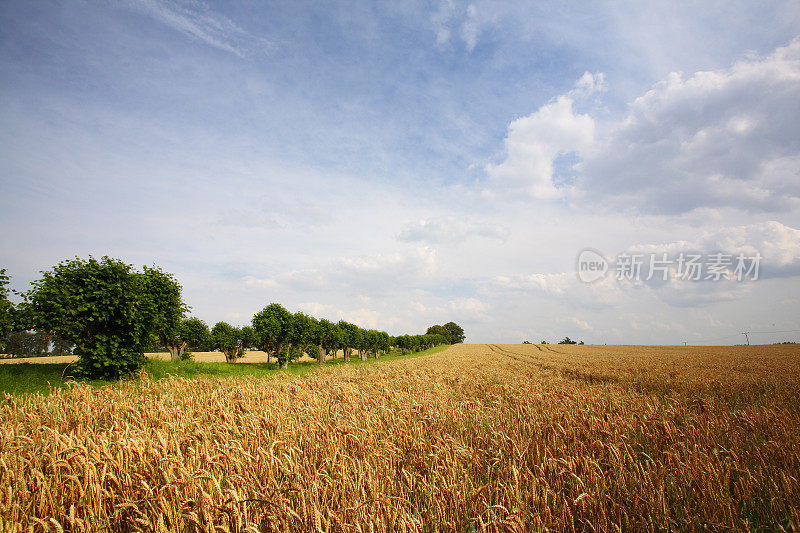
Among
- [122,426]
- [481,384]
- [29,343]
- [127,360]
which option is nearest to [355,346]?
[127,360]

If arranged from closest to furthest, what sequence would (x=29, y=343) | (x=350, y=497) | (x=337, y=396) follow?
(x=350, y=497) < (x=337, y=396) < (x=29, y=343)

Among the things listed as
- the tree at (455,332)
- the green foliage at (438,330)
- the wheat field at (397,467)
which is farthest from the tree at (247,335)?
the tree at (455,332)

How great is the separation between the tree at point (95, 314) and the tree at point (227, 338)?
42.6 meters

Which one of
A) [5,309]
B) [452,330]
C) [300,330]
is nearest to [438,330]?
[452,330]

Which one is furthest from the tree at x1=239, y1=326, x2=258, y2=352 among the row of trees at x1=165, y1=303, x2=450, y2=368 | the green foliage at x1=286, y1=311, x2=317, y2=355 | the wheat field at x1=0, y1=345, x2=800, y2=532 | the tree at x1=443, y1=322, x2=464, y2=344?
the tree at x1=443, y1=322, x2=464, y2=344

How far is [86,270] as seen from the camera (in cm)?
1844

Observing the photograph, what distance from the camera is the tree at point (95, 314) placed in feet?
56.5

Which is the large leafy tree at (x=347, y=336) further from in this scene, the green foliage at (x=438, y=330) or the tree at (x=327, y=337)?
the green foliage at (x=438, y=330)

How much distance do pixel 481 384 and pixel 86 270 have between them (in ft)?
69.7

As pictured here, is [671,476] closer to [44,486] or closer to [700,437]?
[700,437]

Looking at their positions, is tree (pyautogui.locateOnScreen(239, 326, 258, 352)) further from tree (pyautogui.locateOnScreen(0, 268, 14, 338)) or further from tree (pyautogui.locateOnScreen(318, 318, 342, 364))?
tree (pyautogui.locateOnScreen(0, 268, 14, 338))

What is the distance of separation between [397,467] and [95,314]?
65.3 ft

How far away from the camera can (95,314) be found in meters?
17.4

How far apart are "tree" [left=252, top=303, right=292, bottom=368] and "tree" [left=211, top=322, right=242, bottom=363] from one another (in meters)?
22.6
